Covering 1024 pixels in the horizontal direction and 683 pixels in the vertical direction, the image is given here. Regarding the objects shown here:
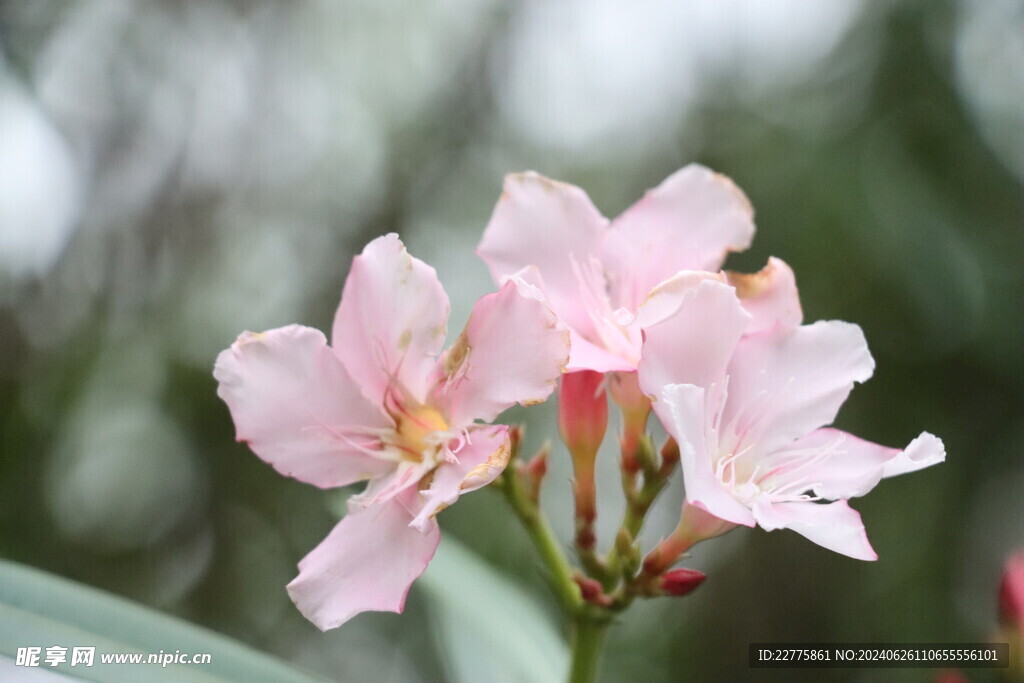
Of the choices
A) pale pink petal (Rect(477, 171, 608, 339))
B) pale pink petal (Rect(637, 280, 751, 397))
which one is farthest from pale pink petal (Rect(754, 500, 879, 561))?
pale pink petal (Rect(477, 171, 608, 339))

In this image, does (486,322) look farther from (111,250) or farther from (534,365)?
(111,250)

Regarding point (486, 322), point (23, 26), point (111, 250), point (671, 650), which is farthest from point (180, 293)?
point (486, 322)

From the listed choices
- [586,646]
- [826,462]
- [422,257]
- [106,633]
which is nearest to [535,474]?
[586,646]

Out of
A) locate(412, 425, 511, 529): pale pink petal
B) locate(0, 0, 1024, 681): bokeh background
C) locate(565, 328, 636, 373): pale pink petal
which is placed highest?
locate(565, 328, 636, 373): pale pink petal

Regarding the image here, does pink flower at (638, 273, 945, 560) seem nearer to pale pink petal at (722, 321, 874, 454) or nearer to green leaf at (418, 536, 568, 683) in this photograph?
pale pink petal at (722, 321, 874, 454)

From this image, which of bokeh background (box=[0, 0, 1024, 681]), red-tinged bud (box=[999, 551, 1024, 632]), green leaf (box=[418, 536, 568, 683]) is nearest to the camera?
red-tinged bud (box=[999, 551, 1024, 632])

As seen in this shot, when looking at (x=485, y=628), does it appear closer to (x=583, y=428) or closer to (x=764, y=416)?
(x=583, y=428)
